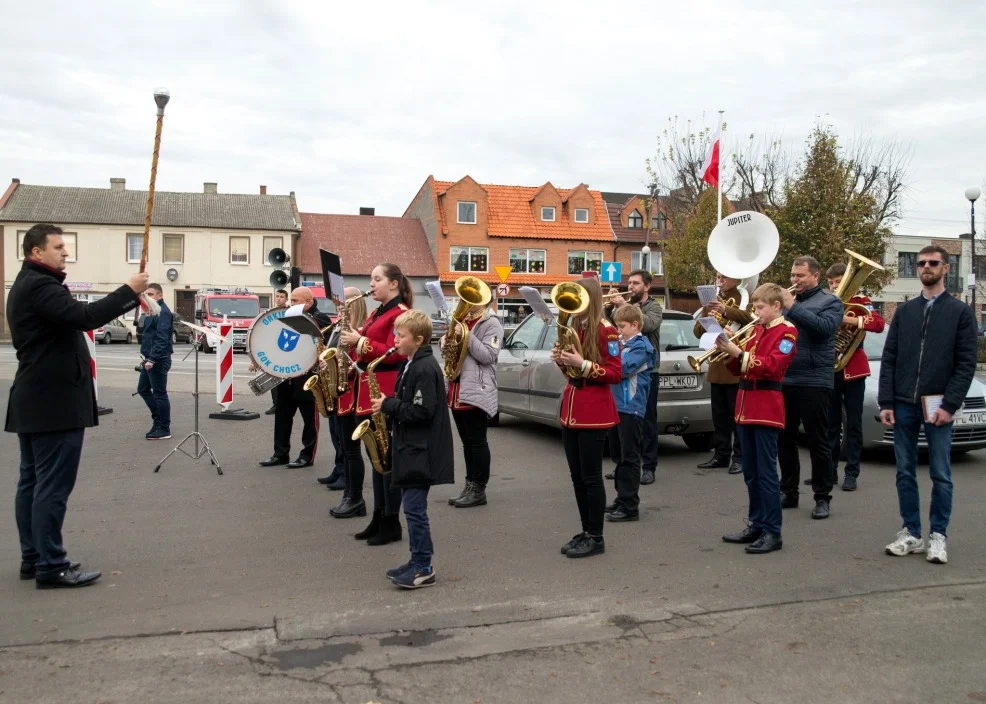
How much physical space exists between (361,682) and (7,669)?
5.26 feet

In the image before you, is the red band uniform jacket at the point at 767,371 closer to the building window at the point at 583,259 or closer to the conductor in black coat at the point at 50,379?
the conductor in black coat at the point at 50,379

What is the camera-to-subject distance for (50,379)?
5023mm

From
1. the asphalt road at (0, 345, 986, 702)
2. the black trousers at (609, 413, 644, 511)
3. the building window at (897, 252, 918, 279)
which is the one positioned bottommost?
the asphalt road at (0, 345, 986, 702)

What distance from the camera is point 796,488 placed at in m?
7.21

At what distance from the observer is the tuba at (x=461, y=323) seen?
6.49 m

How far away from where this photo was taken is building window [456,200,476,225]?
52.9 m

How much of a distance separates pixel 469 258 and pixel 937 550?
4826 centimetres

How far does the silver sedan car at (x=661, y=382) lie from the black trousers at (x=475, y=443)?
216cm

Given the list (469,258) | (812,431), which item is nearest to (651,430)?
(812,431)

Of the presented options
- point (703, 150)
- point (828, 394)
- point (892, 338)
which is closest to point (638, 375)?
point (828, 394)

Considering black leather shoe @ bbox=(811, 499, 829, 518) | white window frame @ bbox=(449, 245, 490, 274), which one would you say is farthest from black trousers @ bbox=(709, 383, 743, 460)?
white window frame @ bbox=(449, 245, 490, 274)

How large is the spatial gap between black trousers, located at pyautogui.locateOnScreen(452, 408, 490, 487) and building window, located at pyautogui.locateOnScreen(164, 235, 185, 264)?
46393mm

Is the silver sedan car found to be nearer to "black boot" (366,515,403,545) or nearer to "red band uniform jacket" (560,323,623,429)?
"red band uniform jacket" (560,323,623,429)

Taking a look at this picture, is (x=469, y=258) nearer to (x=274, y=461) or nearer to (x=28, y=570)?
(x=274, y=461)
